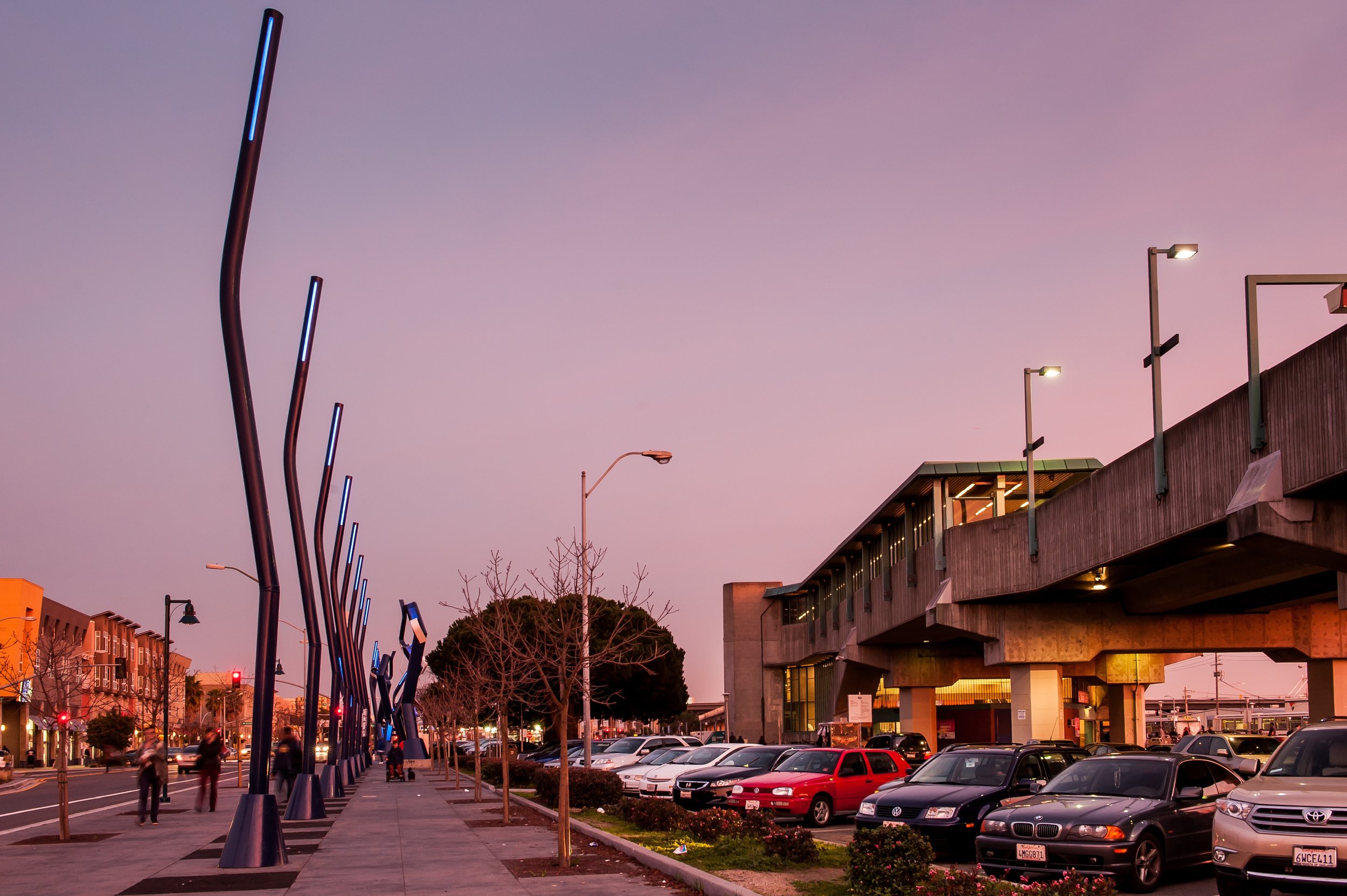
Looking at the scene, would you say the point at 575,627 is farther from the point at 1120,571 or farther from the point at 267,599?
the point at 1120,571

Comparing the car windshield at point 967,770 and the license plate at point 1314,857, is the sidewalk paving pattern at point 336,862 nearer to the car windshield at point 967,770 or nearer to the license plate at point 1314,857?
the car windshield at point 967,770

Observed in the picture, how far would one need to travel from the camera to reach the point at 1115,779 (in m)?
15.5

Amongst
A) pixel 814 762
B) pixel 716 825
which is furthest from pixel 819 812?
pixel 716 825

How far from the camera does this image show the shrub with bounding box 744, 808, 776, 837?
16.2m

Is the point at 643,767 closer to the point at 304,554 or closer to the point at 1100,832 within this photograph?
the point at 304,554

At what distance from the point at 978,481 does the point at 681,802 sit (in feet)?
77.1

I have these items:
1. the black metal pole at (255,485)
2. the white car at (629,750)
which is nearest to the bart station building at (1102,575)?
the white car at (629,750)

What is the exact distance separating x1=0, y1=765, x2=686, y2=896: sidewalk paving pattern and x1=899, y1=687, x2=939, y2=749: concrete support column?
121 feet

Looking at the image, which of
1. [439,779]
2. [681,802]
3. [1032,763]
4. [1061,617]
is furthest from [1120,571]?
[439,779]

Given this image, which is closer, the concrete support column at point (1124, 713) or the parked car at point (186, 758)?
the concrete support column at point (1124, 713)

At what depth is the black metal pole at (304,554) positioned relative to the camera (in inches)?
834

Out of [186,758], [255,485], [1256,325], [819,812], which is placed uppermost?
[1256,325]

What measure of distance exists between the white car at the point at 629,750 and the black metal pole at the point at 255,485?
23.9 m

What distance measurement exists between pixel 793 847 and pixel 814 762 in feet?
34.2
